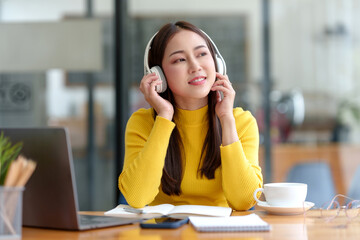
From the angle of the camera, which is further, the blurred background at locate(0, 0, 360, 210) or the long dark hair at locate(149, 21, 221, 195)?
the blurred background at locate(0, 0, 360, 210)

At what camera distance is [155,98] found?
1.93m

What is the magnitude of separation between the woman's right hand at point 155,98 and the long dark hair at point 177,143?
0.09 meters

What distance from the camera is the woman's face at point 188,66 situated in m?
1.90

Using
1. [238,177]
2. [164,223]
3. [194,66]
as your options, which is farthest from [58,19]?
[164,223]

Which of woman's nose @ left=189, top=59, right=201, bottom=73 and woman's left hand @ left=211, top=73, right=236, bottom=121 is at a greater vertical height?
woman's nose @ left=189, top=59, right=201, bottom=73

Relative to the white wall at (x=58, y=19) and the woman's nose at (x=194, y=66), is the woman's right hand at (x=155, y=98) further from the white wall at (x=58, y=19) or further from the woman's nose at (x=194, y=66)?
the white wall at (x=58, y=19)

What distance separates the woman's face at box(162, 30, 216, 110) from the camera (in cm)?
190

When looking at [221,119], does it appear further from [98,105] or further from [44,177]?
[98,105]

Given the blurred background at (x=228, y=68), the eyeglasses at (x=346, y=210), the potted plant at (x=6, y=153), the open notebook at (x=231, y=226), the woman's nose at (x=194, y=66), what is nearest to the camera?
the potted plant at (x=6, y=153)

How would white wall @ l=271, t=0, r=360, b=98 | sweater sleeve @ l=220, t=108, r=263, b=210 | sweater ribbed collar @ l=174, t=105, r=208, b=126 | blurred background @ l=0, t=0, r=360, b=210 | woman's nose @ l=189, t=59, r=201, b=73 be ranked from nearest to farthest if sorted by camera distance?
sweater sleeve @ l=220, t=108, r=263, b=210 < woman's nose @ l=189, t=59, r=201, b=73 < sweater ribbed collar @ l=174, t=105, r=208, b=126 < blurred background @ l=0, t=0, r=360, b=210 < white wall @ l=271, t=0, r=360, b=98

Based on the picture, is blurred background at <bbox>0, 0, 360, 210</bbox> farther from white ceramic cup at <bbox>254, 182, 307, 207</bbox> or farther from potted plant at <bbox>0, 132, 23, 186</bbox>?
potted plant at <bbox>0, 132, 23, 186</bbox>

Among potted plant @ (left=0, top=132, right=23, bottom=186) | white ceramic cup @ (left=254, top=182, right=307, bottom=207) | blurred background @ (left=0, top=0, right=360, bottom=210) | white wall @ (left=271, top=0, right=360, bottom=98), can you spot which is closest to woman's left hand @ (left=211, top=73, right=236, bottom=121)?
white ceramic cup @ (left=254, top=182, right=307, bottom=207)

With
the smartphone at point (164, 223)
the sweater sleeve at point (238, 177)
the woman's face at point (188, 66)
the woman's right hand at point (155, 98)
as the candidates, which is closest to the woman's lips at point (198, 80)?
the woman's face at point (188, 66)

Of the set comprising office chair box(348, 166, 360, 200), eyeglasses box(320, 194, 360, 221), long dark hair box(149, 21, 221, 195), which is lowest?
office chair box(348, 166, 360, 200)
